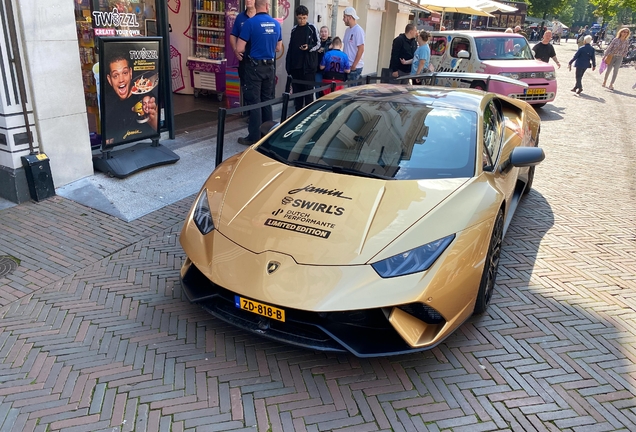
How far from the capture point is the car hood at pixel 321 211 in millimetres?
2900

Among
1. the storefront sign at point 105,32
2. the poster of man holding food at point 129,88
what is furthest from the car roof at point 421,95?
the storefront sign at point 105,32

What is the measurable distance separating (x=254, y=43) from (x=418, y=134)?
4.07 meters

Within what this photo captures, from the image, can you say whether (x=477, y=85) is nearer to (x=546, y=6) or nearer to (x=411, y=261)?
(x=411, y=261)

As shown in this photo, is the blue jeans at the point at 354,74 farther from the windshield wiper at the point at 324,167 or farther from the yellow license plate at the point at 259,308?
the yellow license plate at the point at 259,308

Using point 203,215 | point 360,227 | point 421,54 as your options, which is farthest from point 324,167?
point 421,54

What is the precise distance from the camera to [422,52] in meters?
9.85

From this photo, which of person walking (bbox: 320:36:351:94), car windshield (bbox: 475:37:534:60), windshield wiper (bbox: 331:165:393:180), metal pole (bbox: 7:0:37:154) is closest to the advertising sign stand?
metal pole (bbox: 7:0:37:154)

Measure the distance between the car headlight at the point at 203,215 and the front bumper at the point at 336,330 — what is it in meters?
0.52

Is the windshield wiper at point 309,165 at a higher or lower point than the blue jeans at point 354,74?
higher

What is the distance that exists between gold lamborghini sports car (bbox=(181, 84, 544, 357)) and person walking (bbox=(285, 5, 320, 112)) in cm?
448

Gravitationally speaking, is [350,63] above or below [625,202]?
above

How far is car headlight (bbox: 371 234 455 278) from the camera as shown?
277 centimetres

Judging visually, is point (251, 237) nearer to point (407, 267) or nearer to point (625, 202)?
point (407, 267)

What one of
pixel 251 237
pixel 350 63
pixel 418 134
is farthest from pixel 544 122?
pixel 251 237
